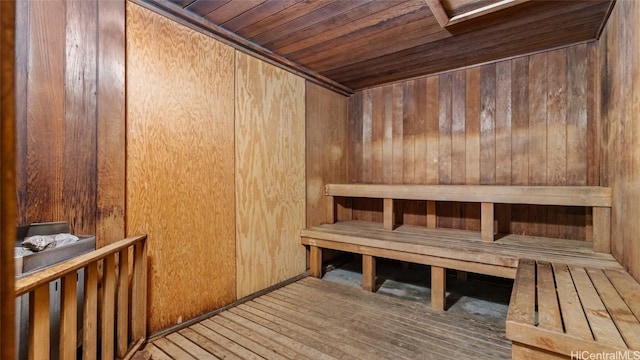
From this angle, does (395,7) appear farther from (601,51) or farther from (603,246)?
(603,246)

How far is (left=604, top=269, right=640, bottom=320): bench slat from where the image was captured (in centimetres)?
119

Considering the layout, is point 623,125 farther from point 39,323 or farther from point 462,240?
point 39,323

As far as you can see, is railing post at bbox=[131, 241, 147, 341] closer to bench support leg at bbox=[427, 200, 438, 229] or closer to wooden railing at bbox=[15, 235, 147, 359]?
wooden railing at bbox=[15, 235, 147, 359]

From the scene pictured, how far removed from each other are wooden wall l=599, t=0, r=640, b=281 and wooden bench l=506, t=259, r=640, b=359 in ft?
0.83

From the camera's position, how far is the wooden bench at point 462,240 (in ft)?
Result: 6.29

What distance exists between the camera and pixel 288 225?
2.84 metres

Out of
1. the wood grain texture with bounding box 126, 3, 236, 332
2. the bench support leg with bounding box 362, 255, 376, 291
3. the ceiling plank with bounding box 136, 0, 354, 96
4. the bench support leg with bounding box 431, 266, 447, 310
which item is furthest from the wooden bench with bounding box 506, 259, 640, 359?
the ceiling plank with bounding box 136, 0, 354, 96

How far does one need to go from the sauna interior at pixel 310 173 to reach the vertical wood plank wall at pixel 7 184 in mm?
737

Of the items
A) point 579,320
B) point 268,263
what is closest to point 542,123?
point 579,320

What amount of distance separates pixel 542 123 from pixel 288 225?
2.54 metres

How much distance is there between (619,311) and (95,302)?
2.31m

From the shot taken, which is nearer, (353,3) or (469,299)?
(353,3)

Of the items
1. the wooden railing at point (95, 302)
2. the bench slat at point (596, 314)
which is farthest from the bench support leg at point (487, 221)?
the wooden railing at point (95, 302)

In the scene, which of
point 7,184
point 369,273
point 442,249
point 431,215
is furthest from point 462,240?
point 7,184
